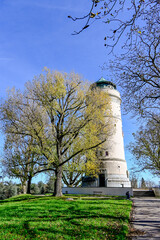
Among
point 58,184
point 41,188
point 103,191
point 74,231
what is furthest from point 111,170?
point 41,188

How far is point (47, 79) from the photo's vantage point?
54.9 ft

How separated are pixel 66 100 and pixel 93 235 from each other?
45.1 feet

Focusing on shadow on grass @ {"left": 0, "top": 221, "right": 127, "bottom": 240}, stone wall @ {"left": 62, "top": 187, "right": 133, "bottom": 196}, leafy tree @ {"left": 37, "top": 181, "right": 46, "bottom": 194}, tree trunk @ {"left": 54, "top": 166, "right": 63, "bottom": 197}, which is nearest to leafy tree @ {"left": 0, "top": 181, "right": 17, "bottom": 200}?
leafy tree @ {"left": 37, "top": 181, "right": 46, "bottom": 194}

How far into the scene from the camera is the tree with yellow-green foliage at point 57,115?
50.9ft

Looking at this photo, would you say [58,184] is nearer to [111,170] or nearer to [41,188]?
[111,170]

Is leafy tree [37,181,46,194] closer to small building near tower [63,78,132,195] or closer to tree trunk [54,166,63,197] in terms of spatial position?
small building near tower [63,78,132,195]

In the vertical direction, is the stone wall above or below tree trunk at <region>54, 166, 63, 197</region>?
below

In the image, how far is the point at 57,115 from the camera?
1766cm

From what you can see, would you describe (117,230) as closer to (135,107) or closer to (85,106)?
(135,107)

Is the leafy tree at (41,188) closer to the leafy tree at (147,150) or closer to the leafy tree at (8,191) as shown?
the leafy tree at (8,191)

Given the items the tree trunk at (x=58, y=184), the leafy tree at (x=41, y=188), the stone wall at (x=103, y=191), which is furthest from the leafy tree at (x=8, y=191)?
the tree trunk at (x=58, y=184)

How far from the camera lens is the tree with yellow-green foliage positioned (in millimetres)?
15516

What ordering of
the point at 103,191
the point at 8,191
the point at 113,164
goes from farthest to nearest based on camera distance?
the point at 8,191, the point at 113,164, the point at 103,191

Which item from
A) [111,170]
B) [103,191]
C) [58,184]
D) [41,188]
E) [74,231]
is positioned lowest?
[41,188]
